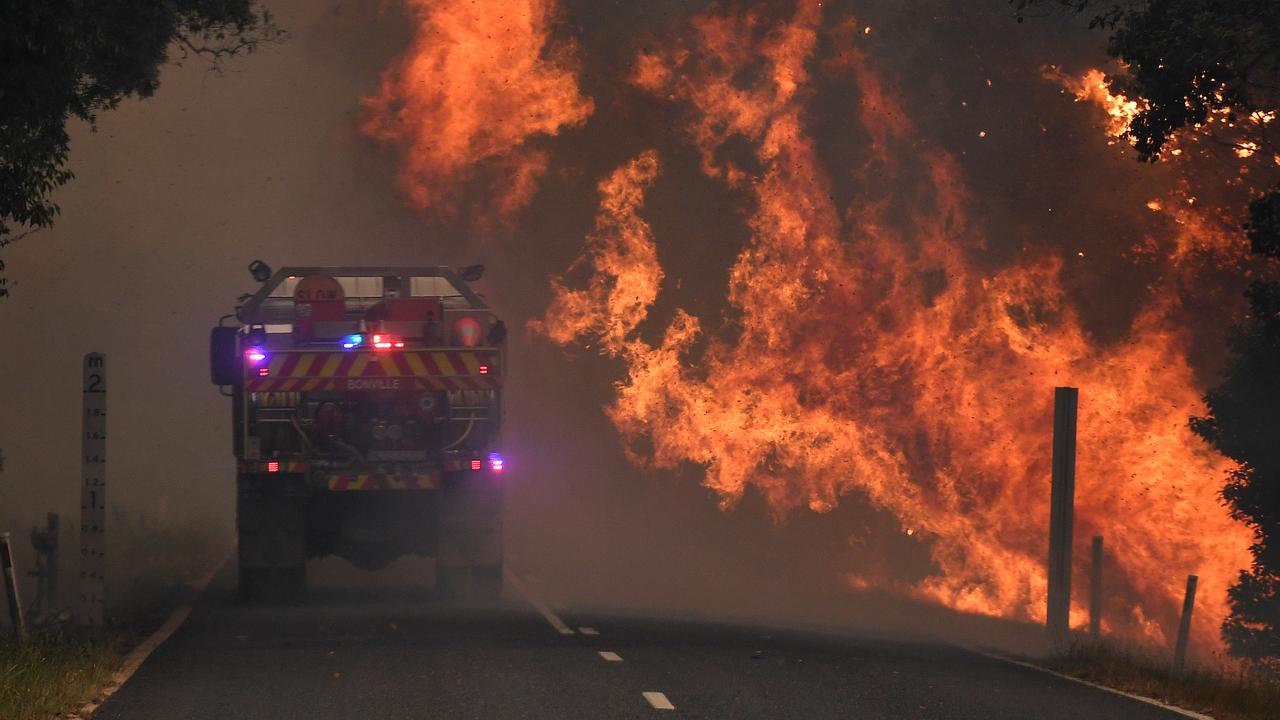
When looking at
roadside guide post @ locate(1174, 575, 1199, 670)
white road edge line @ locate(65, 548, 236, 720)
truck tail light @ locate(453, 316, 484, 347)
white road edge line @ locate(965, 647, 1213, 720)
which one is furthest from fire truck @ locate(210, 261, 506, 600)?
roadside guide post @ locate(1174, 575, 1199, 670)

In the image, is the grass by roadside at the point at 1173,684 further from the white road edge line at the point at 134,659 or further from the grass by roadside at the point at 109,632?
the grass by roadside at the point at 109,632

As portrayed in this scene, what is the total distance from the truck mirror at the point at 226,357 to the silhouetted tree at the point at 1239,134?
9.85 meters

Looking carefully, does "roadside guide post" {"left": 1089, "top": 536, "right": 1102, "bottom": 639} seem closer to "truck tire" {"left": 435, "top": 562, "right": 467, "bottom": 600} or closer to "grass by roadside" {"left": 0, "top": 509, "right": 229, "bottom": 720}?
"truck tire" {"left": 435, "top": 562, "right": 467, "bottom": 600}

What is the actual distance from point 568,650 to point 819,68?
2309cm

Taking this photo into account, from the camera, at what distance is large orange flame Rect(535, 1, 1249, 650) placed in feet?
117

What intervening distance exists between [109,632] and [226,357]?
4.30 m

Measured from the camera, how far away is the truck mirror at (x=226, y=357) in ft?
66.9

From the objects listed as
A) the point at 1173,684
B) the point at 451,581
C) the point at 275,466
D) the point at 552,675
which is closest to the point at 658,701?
the point at 552,675

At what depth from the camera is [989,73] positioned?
3697 cm

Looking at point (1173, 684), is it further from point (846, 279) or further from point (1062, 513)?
point (846, 279)

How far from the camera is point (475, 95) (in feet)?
124

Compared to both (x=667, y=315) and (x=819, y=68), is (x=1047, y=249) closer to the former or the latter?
(x=819, y=68)

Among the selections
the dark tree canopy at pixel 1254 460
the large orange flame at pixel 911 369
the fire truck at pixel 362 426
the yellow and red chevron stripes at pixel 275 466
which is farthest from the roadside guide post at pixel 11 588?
Answer: the large orange flame at pixel 911 369

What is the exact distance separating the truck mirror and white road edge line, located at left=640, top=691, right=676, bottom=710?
29.4ft
